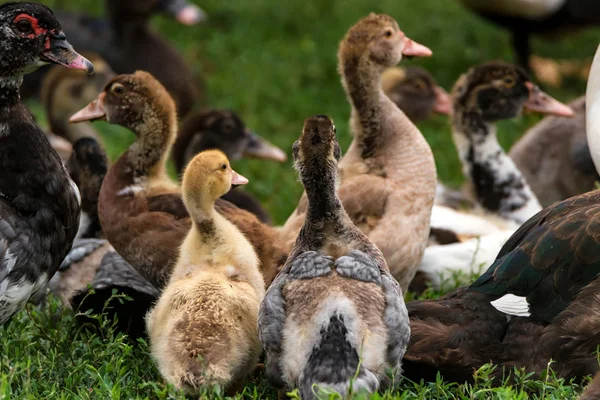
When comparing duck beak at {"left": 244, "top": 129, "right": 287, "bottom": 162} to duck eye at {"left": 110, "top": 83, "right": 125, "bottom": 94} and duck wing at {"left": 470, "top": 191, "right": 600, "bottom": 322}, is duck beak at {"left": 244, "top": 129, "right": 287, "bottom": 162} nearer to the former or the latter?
duck eye at {"left": 110, "top": 83, "right": 125, "bottom": 94}

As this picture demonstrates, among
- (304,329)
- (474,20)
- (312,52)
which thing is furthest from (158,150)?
(474,20)

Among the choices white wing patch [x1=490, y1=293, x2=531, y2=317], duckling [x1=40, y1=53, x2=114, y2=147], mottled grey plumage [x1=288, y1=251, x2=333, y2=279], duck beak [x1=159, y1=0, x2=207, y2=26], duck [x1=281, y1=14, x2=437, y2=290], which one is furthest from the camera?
duck beak [x1=159, y1=0, x2=207, y2=26]

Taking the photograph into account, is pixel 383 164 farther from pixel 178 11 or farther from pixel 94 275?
pixel 178 11

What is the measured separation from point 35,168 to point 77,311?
2.39 feet

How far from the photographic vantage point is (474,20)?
14.2 m

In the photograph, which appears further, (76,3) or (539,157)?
(76,3)

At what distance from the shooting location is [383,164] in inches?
234

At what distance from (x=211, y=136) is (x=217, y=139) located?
0.15 ft

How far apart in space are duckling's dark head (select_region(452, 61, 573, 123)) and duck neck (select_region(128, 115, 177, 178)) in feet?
7.75

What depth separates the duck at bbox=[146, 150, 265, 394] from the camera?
14.0 feet

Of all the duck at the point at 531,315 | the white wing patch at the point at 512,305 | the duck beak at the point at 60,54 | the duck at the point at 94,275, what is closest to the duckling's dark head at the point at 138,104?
the duck at the point at 94,275

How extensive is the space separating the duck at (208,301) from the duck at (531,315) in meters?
0.73

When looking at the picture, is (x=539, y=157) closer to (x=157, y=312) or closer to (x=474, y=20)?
(x=157, y=312)

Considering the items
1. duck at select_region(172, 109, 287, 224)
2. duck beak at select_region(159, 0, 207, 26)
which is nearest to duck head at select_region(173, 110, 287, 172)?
duck at select_region(172, 109, 287, 224)
